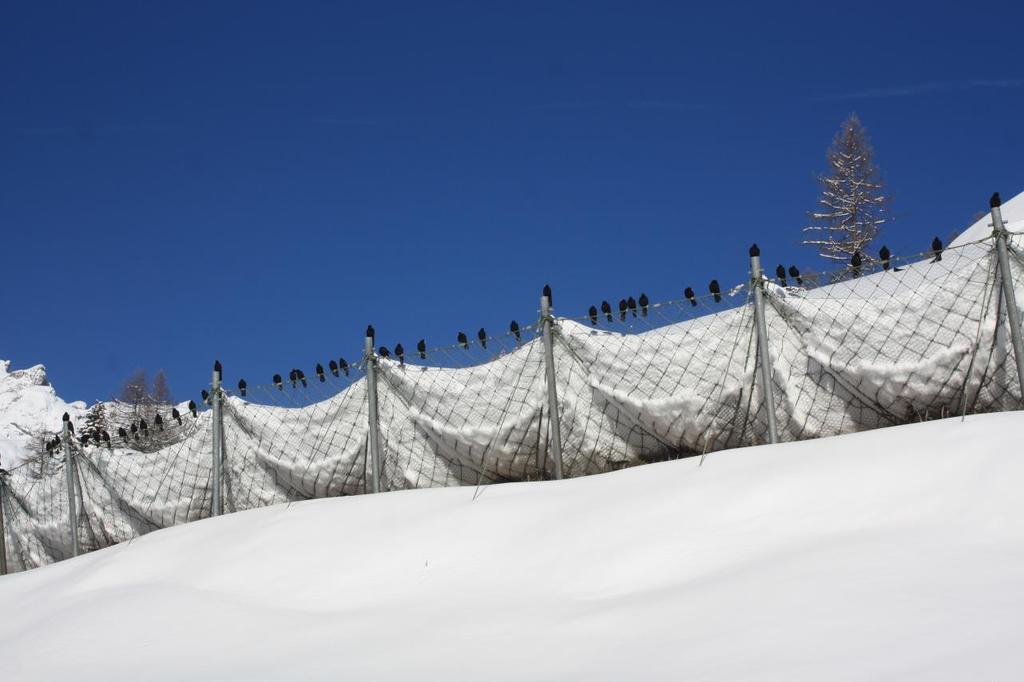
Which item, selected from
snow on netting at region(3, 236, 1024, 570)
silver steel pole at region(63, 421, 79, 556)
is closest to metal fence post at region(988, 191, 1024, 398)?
snow on netting at region(3, 236, 1024, 570)

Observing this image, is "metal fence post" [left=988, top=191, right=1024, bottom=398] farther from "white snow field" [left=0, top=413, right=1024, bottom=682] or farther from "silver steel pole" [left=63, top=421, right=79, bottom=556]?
"silver steel pole" [left=63, top=421, right=79, bottom=556]

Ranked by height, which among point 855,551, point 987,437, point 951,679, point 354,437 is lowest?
point 951,679

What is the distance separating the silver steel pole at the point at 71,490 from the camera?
391 inches

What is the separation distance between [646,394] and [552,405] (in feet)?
2.38

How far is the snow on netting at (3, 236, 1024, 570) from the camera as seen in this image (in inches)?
229

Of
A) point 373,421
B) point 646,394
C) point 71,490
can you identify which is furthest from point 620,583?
point 71,490

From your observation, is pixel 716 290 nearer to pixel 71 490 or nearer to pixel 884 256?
pixel 884 256

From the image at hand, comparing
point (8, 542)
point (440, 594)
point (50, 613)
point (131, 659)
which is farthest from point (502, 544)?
point (8, 542)

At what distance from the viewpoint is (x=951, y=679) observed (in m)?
3.00

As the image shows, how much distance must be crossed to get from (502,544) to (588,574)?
2.86ft

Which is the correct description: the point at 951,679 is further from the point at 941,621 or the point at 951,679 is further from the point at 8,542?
the point at 8,542

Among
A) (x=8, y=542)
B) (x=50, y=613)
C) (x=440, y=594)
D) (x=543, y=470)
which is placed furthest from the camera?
(x=8, y=542)

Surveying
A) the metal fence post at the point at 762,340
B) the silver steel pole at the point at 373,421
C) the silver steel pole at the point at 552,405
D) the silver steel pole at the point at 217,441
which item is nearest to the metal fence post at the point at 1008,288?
the metal fence post at the point at 762,340

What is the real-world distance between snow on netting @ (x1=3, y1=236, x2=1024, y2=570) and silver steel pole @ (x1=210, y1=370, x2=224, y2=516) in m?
0.08
